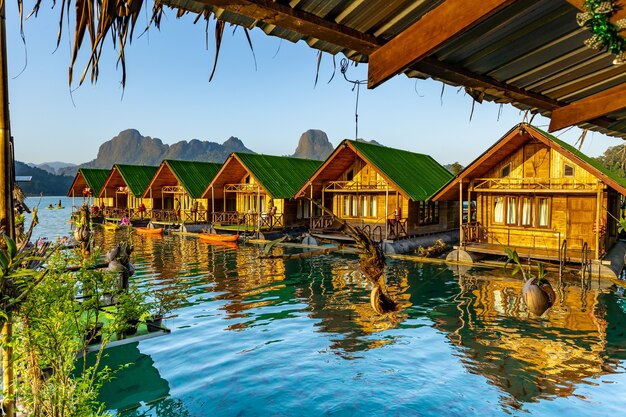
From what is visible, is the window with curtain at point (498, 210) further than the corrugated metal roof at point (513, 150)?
Yes

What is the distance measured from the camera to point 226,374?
9.02m

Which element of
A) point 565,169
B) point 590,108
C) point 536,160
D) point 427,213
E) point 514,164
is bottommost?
point 427,213

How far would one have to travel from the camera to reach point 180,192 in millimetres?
40469

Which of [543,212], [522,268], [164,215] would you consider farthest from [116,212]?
[522,268]

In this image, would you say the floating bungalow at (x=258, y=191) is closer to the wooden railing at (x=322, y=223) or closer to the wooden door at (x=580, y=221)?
the wooden railing at (x=322, y=223)

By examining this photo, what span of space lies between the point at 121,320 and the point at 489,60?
20.0ft

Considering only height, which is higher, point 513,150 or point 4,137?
point 513,150

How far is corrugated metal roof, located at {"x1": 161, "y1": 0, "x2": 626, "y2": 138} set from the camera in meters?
2.71

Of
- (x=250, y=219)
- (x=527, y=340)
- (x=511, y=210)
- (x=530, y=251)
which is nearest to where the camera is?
(x=527, y=340)

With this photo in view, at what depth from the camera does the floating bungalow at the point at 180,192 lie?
128 ft

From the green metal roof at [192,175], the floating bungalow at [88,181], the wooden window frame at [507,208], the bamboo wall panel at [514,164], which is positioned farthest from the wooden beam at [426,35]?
the floating bungalow at [88,181]

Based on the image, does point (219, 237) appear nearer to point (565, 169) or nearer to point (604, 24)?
point (565, 169)

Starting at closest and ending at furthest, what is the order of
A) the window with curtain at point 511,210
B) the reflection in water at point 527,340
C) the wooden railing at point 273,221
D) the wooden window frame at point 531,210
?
the reflection in water at point 527,340 < the wooden window frame at point 531,210 < the window with curtain at point 511,210 < the wooden railing at point 273,221

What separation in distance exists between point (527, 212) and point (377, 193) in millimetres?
10302
